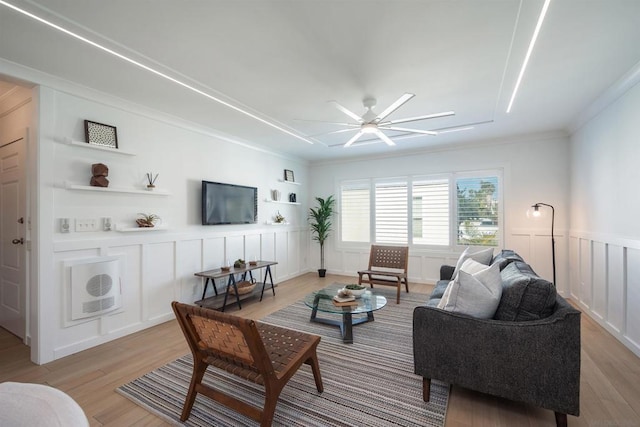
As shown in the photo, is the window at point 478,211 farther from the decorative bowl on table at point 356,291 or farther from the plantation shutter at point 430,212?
the decorative bowl on table at point 356,291

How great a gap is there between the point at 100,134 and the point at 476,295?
3.73 m

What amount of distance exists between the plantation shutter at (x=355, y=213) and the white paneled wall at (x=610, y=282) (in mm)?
3277

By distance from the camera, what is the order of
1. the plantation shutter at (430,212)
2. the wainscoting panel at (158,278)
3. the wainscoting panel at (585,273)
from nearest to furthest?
the wainscoting panel at (158,278), the wainscoting panel at (585,273), the plantation shutter at (430,212)

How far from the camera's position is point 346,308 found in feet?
9.23

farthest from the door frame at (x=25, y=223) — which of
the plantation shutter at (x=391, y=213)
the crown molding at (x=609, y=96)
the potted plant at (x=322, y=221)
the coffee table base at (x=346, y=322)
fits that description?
the crown molding at (x=609, y=96)

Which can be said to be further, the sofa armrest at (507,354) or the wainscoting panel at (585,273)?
the wainscoting panel at (585,273)

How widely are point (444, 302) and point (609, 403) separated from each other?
4.11 feet

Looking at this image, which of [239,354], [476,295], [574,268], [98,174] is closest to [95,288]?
[98,174]

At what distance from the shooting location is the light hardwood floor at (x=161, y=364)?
1.78 m

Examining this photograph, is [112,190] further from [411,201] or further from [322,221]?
[411,201]

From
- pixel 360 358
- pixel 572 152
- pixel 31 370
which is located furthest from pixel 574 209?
pixel 31 370

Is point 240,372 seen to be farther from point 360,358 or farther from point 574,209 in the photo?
point 574,209

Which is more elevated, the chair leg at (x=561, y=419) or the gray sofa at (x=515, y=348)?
the gray sofa at (x=515, y=348)

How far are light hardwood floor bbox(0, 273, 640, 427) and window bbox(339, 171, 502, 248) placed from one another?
1911 mm
